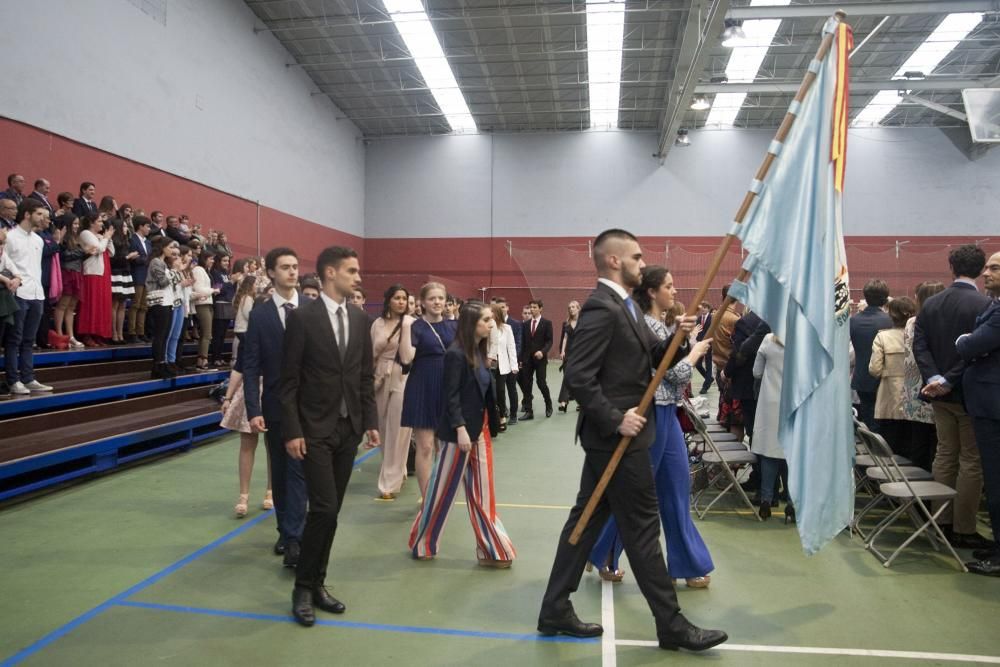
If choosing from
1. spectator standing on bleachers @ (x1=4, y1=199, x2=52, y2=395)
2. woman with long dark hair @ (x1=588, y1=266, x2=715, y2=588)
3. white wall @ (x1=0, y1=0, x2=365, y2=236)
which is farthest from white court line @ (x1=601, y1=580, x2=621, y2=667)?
white wall @ (x1=0, y1=0, x2=365, y2=236)

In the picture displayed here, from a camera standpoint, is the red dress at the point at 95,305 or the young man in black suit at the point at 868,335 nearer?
the young man in black suit at the point at 868,335

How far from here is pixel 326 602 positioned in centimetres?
340

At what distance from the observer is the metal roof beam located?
38.8 ft

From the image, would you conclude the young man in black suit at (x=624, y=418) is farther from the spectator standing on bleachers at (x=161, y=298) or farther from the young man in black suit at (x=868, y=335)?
the spectator standing on bleachers at (x=161, y=298)

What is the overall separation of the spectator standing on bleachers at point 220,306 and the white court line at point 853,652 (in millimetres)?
8816

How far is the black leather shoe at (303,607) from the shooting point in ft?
10.6

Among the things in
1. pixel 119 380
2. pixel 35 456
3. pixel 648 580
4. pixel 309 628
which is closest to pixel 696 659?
pixel 648 580

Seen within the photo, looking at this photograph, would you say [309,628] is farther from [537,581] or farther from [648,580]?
[648,580]

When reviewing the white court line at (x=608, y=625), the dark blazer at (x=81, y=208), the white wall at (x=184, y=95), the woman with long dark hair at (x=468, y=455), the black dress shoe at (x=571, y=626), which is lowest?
the white court line at (x=608, y=625)

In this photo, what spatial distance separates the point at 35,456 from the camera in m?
5.42

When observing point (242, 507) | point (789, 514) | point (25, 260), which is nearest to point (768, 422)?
point (789, 514)

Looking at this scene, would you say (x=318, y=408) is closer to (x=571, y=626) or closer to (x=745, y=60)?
(x=571, y=626)

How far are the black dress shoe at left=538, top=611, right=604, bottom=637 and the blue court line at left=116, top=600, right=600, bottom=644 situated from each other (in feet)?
0.13

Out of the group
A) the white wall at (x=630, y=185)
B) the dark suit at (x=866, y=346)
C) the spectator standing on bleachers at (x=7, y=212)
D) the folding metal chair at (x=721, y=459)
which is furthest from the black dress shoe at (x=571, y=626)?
the white wall at (x=630, y=185)
